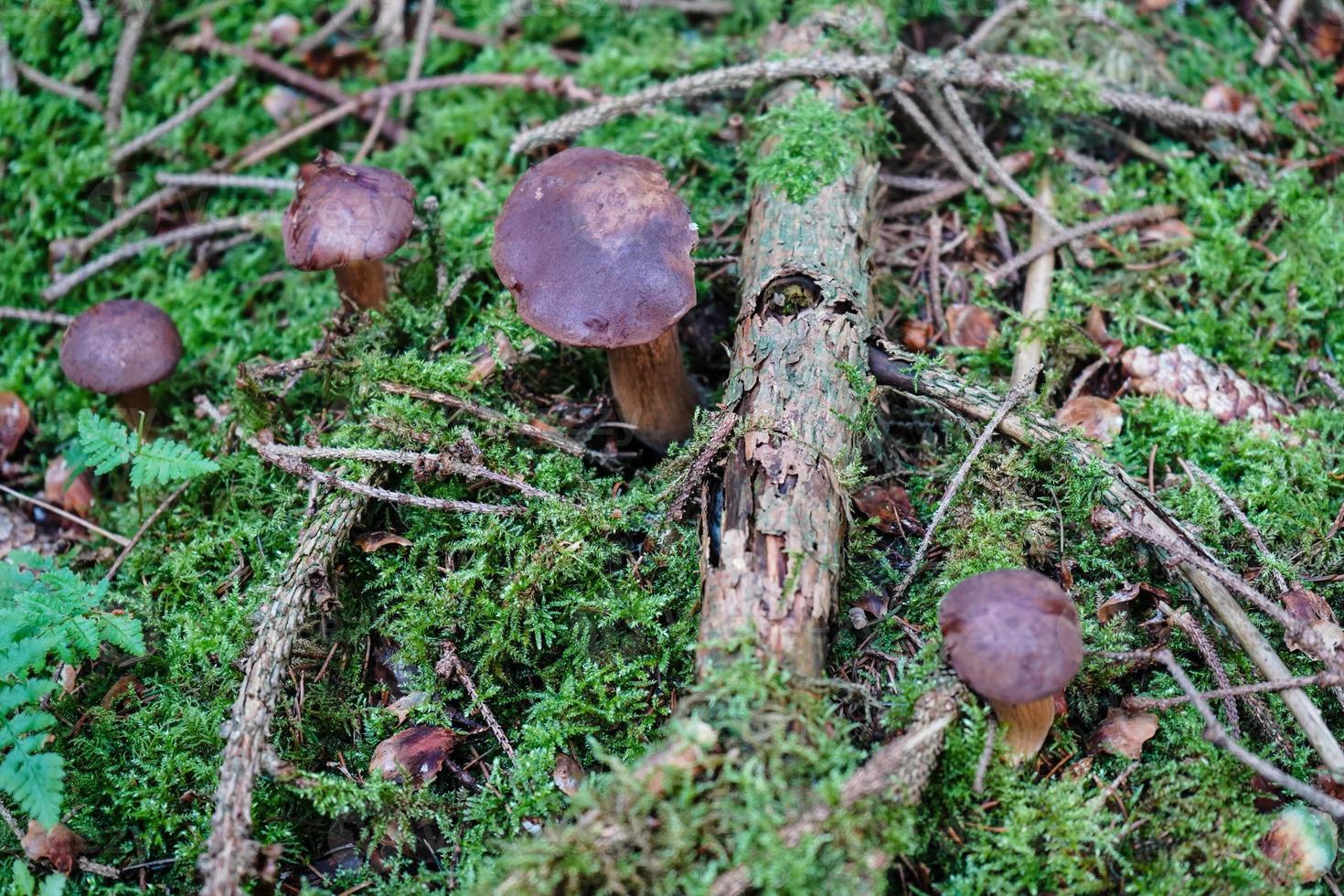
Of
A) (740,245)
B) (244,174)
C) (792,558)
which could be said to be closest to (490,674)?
(792,558)

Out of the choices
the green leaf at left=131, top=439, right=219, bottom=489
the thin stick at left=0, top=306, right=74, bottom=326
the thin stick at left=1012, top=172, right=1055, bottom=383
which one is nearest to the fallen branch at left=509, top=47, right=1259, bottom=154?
the thin stick at left=1012, top=172, right=1055, bottom=383

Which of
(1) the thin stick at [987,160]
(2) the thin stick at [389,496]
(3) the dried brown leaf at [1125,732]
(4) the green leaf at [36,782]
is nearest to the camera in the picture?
(4) the green leaf at [36,782]

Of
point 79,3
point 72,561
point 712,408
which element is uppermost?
point 79,3

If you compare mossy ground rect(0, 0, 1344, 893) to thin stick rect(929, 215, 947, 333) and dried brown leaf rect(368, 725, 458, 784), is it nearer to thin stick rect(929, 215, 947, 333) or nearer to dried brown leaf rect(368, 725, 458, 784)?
dried brown leaf rect(368, 725, 458, 784)

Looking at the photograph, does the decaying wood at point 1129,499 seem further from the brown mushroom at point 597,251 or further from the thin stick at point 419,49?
the thin stick at point 419,49

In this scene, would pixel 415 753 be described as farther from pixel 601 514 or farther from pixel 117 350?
pixel 117 350

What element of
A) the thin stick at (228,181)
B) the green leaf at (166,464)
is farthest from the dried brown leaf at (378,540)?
the thin stick at (228,181)

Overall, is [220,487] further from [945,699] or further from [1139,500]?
[1139,500]

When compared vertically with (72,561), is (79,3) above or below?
above
